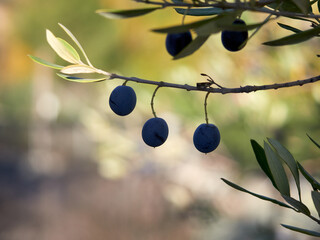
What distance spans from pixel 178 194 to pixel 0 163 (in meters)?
6.84

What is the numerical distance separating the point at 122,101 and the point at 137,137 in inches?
113

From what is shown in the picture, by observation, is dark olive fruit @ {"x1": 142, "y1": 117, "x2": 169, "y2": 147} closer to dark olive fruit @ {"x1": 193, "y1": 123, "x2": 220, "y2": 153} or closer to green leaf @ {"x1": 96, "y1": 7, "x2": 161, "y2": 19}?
dark olive fruit @ {"x1": 193, "y1": 123, "x2": 220, "y2": 153}

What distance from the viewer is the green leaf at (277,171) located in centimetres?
62

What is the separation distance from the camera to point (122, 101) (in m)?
0.65

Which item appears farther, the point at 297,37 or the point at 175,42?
the point at 175,42

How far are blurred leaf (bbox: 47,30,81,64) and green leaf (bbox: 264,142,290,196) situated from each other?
263 mm

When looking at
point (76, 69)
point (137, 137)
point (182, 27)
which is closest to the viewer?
point (182, 27)

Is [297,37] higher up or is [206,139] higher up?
[297,37]

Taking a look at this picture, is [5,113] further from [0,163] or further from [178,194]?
[178,194]

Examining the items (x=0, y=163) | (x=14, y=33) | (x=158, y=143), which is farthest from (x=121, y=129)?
(x=14, y=33)

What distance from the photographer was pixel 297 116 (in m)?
2.14

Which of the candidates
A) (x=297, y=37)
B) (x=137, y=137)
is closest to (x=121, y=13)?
(x=297, y=37)

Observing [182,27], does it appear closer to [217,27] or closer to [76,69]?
[217,27]

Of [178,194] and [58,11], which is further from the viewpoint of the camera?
[58,11]
